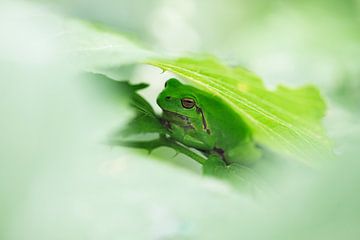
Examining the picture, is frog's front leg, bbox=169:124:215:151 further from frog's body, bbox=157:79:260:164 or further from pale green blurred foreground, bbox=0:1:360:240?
pale green blurred foreground, bbox=0:1:360:240

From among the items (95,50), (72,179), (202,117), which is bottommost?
(72,179)

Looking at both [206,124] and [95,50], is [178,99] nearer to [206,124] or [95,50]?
[206,124]

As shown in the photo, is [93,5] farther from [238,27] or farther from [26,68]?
[26,68]

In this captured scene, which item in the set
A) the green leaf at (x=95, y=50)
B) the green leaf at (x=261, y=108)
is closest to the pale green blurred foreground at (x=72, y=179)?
the green leaf at (x=95, y=50)

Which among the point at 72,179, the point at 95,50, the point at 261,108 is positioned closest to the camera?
the point at 72,179

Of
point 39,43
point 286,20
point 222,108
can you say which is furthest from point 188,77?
point 286,20

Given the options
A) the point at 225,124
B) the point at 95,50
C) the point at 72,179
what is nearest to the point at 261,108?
the point at 225,124

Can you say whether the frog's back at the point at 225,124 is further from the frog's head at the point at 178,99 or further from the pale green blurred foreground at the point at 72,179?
the pale green blurred foreground at the point at 72,179
